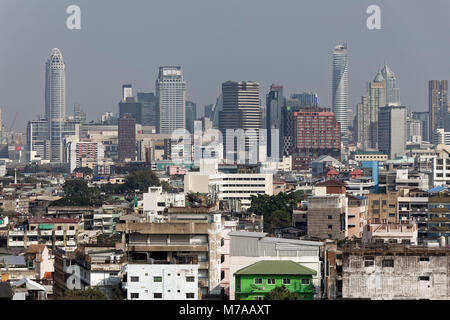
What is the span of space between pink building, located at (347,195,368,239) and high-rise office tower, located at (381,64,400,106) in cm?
13284

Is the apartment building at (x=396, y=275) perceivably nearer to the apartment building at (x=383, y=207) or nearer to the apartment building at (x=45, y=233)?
the apartment building at (x=45, y=233)

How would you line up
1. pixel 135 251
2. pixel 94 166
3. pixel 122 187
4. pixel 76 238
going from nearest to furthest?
pixel 135 251 < pixel 76 238 < pixel 122 187 < pixel 94 166

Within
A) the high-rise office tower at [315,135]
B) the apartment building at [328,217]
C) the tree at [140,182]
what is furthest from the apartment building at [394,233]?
the high-rise office tower at [315,135]

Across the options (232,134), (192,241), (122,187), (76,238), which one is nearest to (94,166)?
(232,134)

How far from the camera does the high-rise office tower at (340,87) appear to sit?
160000 millimetres

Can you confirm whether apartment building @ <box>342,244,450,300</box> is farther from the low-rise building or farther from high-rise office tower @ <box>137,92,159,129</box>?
high-rise office tower @ <box>137,92,159,129</box>

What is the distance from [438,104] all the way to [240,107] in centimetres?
2980

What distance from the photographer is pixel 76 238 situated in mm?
28516

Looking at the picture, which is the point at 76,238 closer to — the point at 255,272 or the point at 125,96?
the point at 255,272

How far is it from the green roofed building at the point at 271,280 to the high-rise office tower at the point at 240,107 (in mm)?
123604

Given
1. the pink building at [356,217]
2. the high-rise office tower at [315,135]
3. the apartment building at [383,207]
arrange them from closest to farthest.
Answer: the pink building at [356,217], the apartment building at [383,207], the high-rise office tower at [315,135]
